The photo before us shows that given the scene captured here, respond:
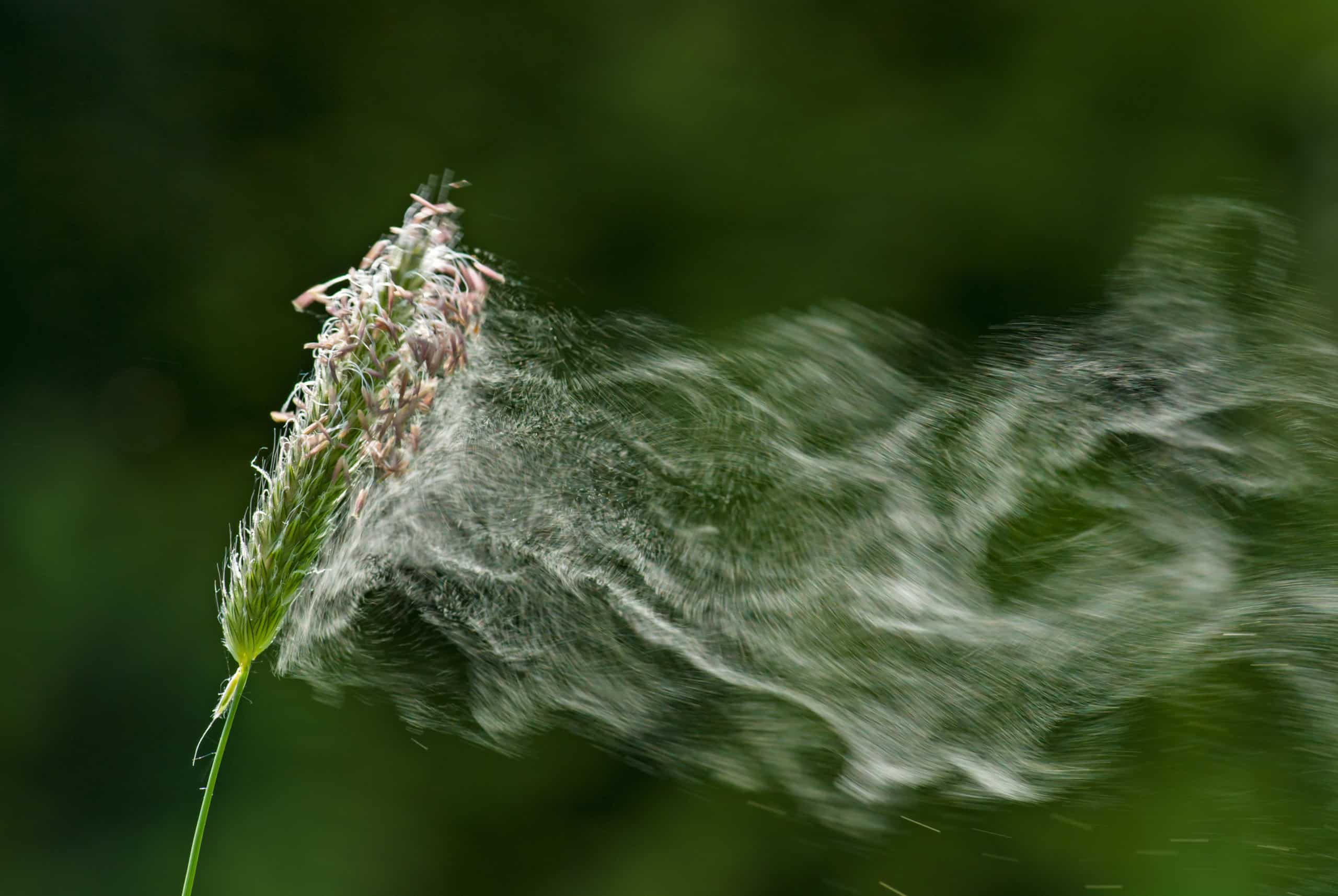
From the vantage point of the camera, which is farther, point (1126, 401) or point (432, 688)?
point (432, 688)

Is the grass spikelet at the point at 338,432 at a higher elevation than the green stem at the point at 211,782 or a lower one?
higher

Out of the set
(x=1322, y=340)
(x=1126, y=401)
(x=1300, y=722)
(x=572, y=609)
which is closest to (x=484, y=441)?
(x=572, y=609)

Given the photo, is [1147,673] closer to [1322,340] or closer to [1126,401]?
[1126,401]

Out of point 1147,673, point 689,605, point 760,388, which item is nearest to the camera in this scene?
point 1147,673

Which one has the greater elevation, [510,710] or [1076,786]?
[1076,786]

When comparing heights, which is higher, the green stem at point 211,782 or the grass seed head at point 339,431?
the grass seed head at point 339,431

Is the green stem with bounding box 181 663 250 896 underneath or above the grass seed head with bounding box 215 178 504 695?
underneath

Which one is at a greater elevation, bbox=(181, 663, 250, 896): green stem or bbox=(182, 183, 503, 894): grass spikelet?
bbox=(182, 183, 503, 894): grass spikelet

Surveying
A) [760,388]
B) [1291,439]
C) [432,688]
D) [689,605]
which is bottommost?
[432,688]
